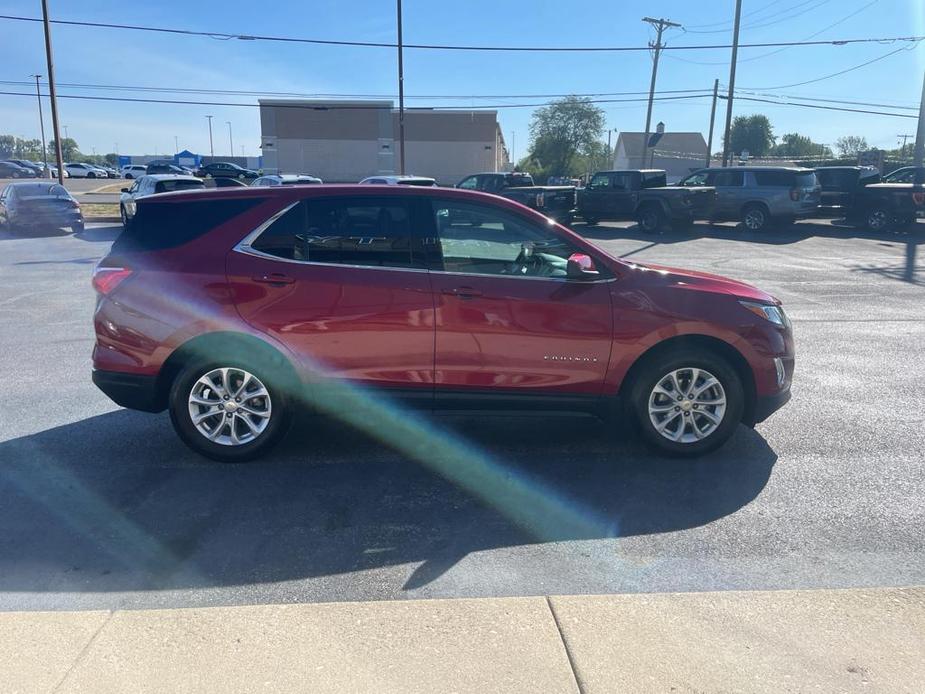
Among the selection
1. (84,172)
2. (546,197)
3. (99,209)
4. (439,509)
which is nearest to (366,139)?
(99,209)

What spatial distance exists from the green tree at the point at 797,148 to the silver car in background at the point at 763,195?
75.7 meters

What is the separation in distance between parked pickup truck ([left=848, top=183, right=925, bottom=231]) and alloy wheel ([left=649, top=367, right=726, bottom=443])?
20952 mm

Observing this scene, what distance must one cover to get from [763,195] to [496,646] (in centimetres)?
2292

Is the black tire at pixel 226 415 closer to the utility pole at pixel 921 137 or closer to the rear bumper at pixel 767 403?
the rear bumper at pixel 767 403

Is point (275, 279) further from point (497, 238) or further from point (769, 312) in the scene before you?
point (769, 312)

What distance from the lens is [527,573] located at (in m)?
3.73

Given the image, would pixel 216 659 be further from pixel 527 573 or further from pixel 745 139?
pixel 745 139

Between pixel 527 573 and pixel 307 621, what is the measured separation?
1094mm

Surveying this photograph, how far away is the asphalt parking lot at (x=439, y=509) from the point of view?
3674 millimetres

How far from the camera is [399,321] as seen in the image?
4.91 meters

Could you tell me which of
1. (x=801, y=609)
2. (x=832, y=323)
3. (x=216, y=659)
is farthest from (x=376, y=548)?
(x=832, y=323)

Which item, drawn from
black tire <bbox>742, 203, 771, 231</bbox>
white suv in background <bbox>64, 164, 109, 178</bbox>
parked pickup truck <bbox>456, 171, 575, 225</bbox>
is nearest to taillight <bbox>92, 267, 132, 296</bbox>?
parked pickup truck <bbox>456, 171, 575, 225</bbox>

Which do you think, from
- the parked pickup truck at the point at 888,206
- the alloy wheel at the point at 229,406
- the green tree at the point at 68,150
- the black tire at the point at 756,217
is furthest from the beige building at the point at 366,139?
the green tree at the point at 68,150

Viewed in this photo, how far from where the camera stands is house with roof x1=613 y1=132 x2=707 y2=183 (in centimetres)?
7657
